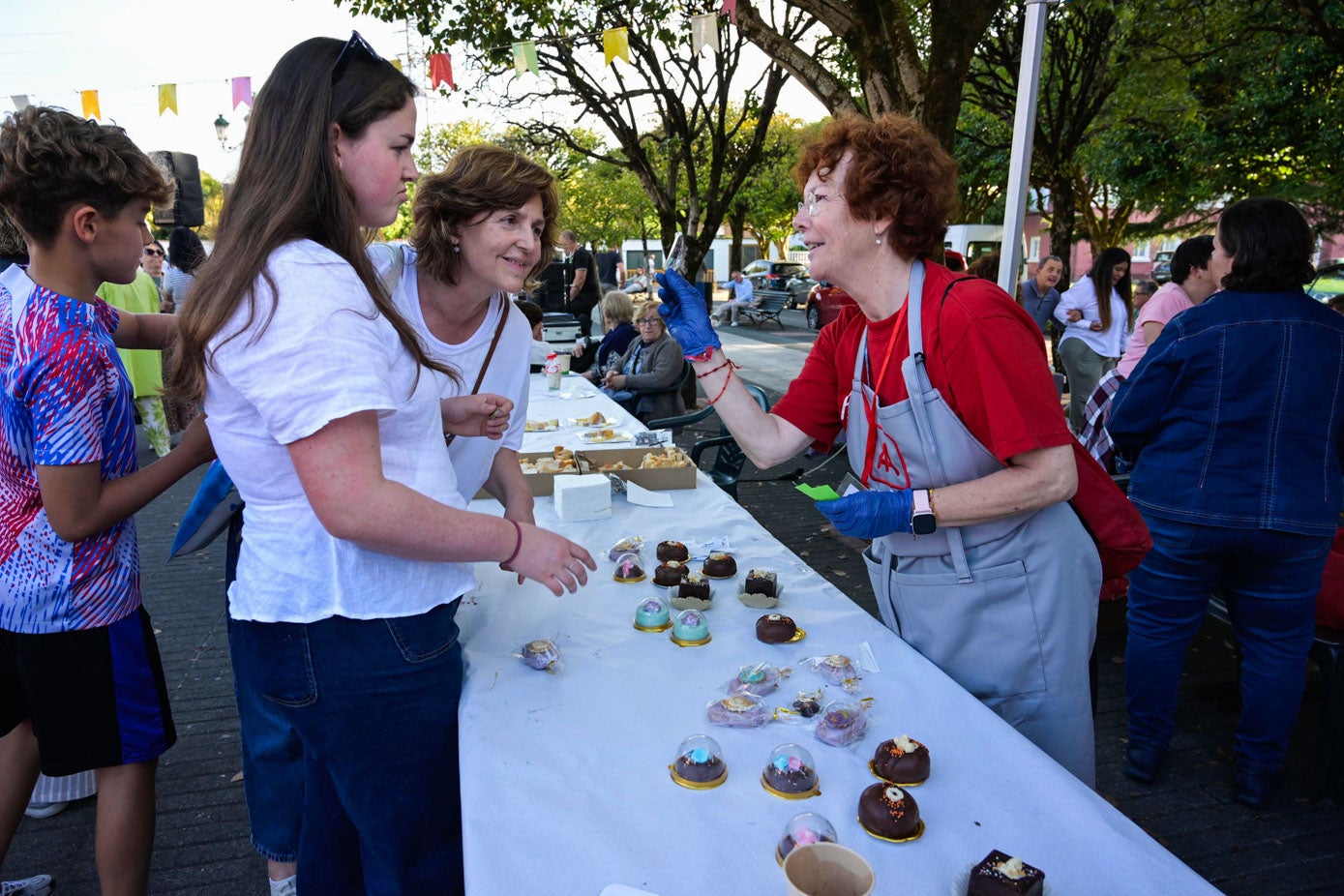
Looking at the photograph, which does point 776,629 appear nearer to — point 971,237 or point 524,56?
point 524,56

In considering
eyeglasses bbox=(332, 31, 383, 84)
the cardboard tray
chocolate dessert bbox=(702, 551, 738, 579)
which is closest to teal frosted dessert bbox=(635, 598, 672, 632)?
chocolate dessert bbox=(702, 551, 738, 579)

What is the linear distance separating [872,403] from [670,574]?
2.39 feet

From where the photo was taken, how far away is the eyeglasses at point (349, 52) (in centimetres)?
123

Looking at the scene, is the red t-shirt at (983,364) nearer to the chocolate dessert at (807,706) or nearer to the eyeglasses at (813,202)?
the eyeglasses at (813,202)

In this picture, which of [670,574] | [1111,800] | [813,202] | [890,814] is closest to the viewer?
[890,814]

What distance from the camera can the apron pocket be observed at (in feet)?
5.32

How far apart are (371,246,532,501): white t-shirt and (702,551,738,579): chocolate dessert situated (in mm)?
639

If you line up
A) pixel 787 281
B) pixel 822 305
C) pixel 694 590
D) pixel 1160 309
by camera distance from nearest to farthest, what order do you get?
pixel 694 590, pixel 1160 309, pixel 822 305, pixel 787 281

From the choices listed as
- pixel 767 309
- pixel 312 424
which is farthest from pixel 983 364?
pixel 767 309

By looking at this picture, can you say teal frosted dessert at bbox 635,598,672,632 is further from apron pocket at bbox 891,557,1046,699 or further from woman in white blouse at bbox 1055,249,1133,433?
woman in white blouse at bbox 1055,249,1133,433

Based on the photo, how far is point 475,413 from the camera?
5.95 ft

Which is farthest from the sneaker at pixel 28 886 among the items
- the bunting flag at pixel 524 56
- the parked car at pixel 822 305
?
the parked car at pixel 822 305

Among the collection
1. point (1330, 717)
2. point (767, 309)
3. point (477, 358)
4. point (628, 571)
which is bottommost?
point (1330, 717)

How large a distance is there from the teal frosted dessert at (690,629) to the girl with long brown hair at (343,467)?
462mm
